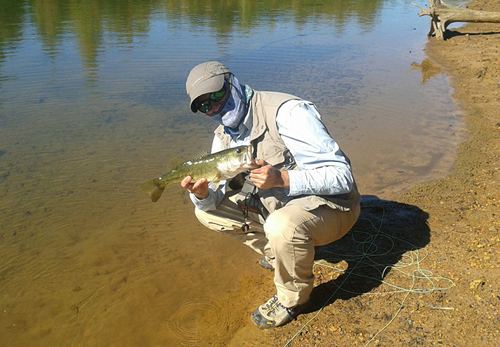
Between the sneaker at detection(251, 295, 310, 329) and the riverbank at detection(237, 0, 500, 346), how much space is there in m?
0.06

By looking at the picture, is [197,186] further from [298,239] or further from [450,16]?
[450,16]

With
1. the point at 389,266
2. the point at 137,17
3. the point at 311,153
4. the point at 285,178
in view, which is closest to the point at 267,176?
the point at 285,178

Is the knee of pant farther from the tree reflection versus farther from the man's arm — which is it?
the tree reflection

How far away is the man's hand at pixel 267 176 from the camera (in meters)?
2.95

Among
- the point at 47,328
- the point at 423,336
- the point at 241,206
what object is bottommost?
the point at 47,328

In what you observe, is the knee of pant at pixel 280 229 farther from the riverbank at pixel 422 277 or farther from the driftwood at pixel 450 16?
the driftwood at pixel 450 16

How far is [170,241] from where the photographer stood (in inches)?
195

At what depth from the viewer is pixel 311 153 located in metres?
3.09

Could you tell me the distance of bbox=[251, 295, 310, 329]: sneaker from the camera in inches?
133

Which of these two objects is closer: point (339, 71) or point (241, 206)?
point (241, 206)

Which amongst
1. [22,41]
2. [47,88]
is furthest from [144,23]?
[47,88]

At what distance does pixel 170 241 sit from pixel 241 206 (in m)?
1.48

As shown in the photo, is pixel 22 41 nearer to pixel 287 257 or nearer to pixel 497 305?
pixel 287 257

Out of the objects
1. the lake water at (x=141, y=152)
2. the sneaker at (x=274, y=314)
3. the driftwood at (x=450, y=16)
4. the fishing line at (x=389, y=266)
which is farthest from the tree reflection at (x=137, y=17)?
the sneaker at (x=274, y=314)
